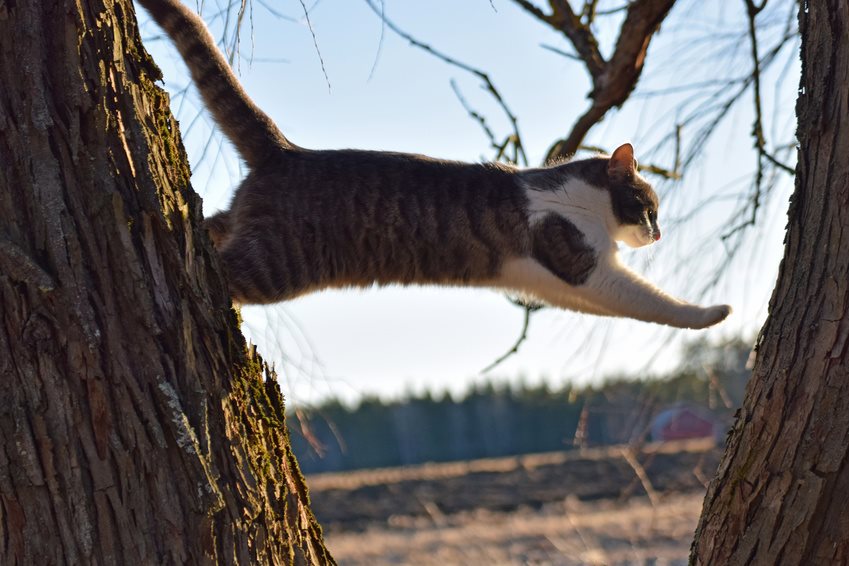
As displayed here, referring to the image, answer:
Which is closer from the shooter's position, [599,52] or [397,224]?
[397,224]

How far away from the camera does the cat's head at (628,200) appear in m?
3.32

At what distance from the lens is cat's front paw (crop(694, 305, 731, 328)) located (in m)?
2.84

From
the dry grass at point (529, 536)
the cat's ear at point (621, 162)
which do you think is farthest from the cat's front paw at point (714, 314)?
the dry grass at point (529, 536)

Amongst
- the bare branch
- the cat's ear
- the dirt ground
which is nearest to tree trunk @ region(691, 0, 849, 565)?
the bare branch

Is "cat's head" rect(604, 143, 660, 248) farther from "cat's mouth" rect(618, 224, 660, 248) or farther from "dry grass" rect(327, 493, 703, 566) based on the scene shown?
"dry grass" rect(327, 493, 703, 566)

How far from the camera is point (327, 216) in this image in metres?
2.79

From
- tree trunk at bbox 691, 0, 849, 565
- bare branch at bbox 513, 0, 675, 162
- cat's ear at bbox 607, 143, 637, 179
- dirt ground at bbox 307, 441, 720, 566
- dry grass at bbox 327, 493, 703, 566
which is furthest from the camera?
dirt ground at bbox 307, 441, 720, 566

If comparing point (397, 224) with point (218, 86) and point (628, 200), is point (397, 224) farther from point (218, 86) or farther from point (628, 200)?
point (628, 200)

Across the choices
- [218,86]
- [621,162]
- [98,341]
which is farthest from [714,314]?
[98,341]

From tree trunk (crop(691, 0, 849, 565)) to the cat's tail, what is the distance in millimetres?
1577

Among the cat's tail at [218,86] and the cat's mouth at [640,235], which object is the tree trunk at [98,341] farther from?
the cat's mouth at [640,235]

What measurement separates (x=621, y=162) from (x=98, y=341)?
7.31 ft

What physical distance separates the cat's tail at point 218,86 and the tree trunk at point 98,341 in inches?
39.7

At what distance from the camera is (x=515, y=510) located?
34.2ft
